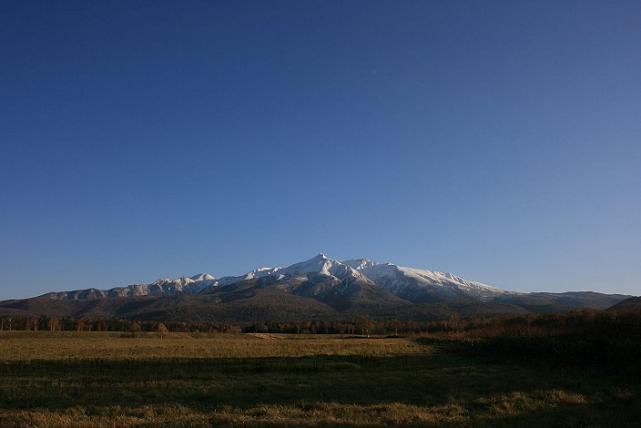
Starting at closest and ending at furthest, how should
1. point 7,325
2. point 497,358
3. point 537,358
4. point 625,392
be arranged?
1. point 625,392
2. point 537,358
3. point 497,358
4. point 7,325

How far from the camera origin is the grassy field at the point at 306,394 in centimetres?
1766

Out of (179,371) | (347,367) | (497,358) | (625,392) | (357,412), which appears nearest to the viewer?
(357,412)

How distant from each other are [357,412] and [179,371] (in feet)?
58.5

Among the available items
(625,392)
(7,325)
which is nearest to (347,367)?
(625,392)

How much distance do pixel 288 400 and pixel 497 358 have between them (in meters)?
33.0

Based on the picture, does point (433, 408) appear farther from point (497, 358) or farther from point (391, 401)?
point (497, 358)

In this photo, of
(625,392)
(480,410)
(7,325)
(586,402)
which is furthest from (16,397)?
(7,325)

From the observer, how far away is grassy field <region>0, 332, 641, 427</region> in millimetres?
17656

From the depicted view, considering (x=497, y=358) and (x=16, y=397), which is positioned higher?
(x=16, y=397)

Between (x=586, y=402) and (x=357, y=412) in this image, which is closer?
(x=357, y=412)

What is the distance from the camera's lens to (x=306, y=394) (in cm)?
2388

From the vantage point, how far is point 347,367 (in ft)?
125

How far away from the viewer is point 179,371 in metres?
33.1

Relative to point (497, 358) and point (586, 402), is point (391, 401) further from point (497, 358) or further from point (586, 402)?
point (497, 358)
